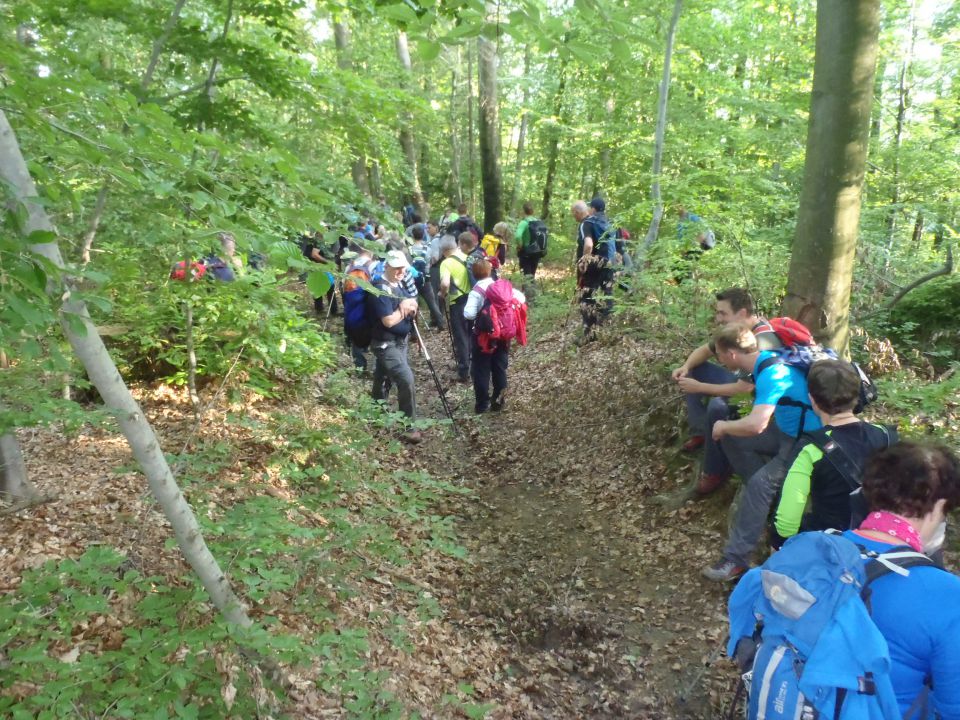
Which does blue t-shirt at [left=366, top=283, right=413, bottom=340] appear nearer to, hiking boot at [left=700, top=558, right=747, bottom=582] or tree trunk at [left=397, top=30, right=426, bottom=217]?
hiking boot at [left=700, top=558, right=747, bottom=582]

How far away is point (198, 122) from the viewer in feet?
14.1

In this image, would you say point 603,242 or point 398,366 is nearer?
point 398,366

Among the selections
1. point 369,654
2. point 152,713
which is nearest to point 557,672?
point 369,654

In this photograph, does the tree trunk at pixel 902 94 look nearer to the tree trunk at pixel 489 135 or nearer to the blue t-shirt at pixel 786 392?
the blue t-shirt at pixel 786 392

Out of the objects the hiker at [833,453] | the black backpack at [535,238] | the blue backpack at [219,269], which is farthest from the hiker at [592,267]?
the hiker at [833,453]

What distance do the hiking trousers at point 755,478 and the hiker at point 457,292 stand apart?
4.89m

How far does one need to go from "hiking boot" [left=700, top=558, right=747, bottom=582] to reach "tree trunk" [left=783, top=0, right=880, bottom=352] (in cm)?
204

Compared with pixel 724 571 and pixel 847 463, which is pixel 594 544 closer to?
pixel 724 571

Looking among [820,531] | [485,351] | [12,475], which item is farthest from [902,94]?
[12,475]

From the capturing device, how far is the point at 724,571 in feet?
14.6

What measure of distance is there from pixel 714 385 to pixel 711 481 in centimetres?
105

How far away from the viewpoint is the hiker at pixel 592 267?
8914 millimetres

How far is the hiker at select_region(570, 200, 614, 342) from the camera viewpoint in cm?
891

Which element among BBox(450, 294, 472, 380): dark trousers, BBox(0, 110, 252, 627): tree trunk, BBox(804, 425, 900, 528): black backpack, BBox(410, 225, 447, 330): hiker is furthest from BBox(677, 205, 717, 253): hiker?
BBox(0, 110, 252, 627): tree trunk
